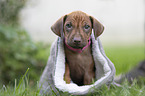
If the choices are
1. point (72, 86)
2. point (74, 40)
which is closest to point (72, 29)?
point (74, 40)

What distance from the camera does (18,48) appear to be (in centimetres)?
536

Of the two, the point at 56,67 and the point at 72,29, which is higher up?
the point at 72,29

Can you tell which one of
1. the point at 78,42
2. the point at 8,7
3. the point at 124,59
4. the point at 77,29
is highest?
the point at 8,7

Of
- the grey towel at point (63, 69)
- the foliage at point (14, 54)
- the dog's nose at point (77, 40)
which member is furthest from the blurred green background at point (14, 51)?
the dog's nose at point (77, 40)

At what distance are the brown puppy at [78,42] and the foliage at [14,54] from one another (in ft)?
7.34

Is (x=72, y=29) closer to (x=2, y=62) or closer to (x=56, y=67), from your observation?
(x=56, y=67)

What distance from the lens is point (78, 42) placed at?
2.57 m

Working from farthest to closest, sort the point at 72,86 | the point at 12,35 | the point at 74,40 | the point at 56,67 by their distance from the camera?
the point at 12,35, the point at 56,67, the point at 72,86, the point at 74,40

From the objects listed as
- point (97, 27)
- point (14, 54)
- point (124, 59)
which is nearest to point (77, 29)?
point (97, 27)

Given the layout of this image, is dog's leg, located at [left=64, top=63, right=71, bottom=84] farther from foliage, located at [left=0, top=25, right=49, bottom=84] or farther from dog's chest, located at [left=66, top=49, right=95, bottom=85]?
foliage, located at [left=0, top=25, right=49, bottom=84]

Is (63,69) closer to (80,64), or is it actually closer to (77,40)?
(80,64)

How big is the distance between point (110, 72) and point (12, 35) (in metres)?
2.97

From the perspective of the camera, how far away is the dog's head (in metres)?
2.61

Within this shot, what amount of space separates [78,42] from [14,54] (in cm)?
314
